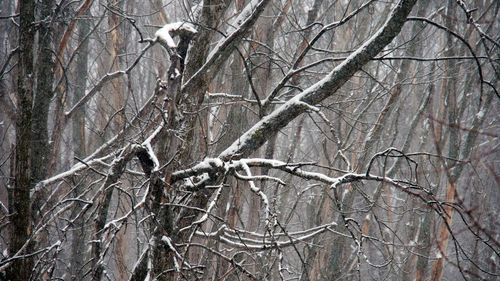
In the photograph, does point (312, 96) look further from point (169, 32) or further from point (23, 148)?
point (23, 148)

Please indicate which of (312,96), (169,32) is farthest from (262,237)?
(169,32)

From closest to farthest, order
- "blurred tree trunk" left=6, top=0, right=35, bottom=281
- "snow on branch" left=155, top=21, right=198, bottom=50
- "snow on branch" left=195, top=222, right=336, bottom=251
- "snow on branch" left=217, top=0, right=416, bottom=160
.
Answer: "snow on branch" left=155, top=21, right=198, bottom=50
"snow on branch" left=195, top=222, right=336, bottom=251
"blurred tree trunk" left=6, top=0, right=35, bottom=281
"snow on branch" left=217, top=0, right=416, bottom=160

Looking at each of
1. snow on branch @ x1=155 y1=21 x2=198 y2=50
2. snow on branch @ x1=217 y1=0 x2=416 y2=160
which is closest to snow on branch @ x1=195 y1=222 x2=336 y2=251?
snow on branch @ x1=217 y1=0 x2=416 y2=160

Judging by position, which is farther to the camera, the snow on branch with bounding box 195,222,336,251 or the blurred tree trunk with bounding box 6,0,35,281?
the blurred tree trunk with bounding box 6,0,35,281

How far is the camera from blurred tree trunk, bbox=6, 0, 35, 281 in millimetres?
3205

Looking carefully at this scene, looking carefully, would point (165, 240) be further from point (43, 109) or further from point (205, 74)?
point (43, 109)

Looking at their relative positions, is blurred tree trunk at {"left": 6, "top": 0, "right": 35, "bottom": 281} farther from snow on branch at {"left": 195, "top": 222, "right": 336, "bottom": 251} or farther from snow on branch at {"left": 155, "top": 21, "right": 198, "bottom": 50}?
snow on branch at {"left": 195, "top": 222, "right": 336, "bottom": 251}

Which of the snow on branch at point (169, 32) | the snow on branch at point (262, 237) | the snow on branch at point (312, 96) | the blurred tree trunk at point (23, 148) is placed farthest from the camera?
the snow on branch at point (312, 96)

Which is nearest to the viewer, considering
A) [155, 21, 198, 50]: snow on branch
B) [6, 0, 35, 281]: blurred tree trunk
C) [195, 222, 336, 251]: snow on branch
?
[155, 21, 198, 50]: snow on branch

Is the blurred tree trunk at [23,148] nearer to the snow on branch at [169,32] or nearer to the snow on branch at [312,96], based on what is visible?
the snow on branch at [169,32]

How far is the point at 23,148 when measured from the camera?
3.21 meters

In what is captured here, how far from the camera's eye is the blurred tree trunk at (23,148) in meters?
3.21

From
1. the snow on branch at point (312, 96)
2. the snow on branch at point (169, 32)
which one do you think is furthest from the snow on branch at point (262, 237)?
the snow on branch at point (169, 32)

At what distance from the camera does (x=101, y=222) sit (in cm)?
308
